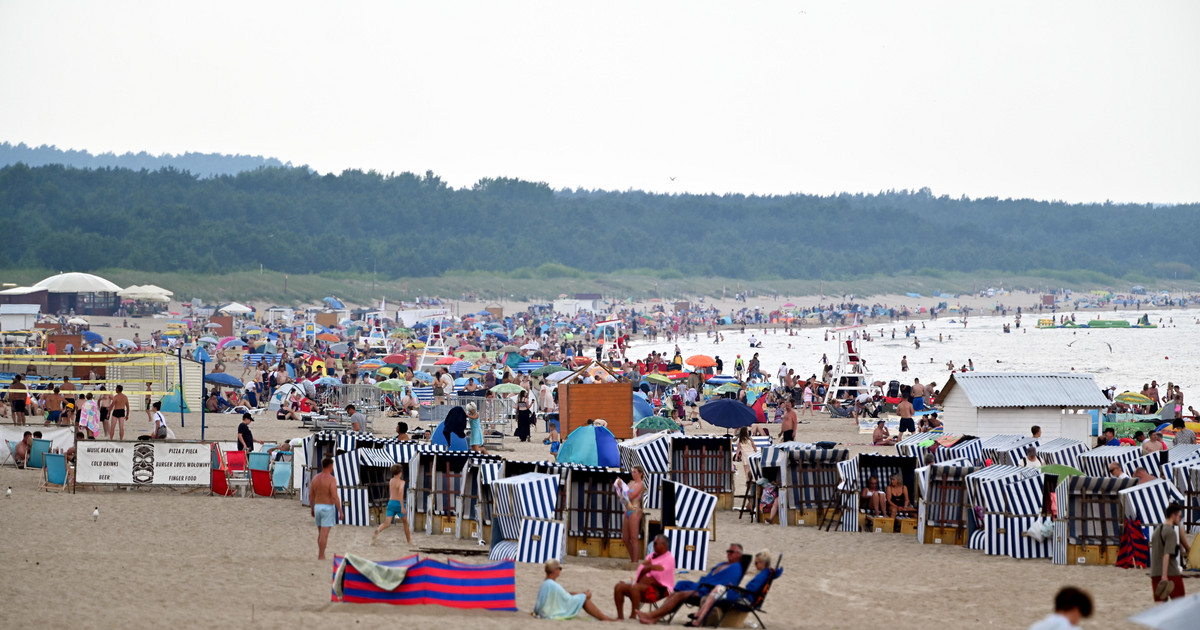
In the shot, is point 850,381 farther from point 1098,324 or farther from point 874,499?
point 1098,324

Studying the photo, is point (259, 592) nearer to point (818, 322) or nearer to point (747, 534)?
point (747, 534)

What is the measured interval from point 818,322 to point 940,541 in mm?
70170

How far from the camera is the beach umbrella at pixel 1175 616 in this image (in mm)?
5168

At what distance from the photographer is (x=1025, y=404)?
691 inches

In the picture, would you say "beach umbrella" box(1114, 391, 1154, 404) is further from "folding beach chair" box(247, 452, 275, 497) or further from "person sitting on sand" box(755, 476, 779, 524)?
"folding beach chair" box(247, 452, 275, 497)

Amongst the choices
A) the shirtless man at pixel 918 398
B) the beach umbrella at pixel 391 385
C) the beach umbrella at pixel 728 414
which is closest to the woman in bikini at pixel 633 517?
the beach umbrella at pixel 728 414

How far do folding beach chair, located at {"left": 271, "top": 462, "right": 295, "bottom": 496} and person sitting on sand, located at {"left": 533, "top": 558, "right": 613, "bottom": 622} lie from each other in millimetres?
6607

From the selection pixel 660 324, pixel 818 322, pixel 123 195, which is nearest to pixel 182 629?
pixel 660 324

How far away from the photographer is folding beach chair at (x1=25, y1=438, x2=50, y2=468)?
1459 centimetres

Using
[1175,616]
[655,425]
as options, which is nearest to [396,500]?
[1175,616]

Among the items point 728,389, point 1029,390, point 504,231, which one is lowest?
point 728,389

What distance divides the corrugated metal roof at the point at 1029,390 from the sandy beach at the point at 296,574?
18.7ft

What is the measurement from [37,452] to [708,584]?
967cm

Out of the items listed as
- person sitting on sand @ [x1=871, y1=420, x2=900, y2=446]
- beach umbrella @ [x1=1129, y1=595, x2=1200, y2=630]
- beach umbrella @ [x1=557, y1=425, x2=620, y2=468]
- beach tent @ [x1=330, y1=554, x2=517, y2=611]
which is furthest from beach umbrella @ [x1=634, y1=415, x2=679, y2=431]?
beach umbrella @ [x1=1129, y1=595, x2=1200, y2=630]
